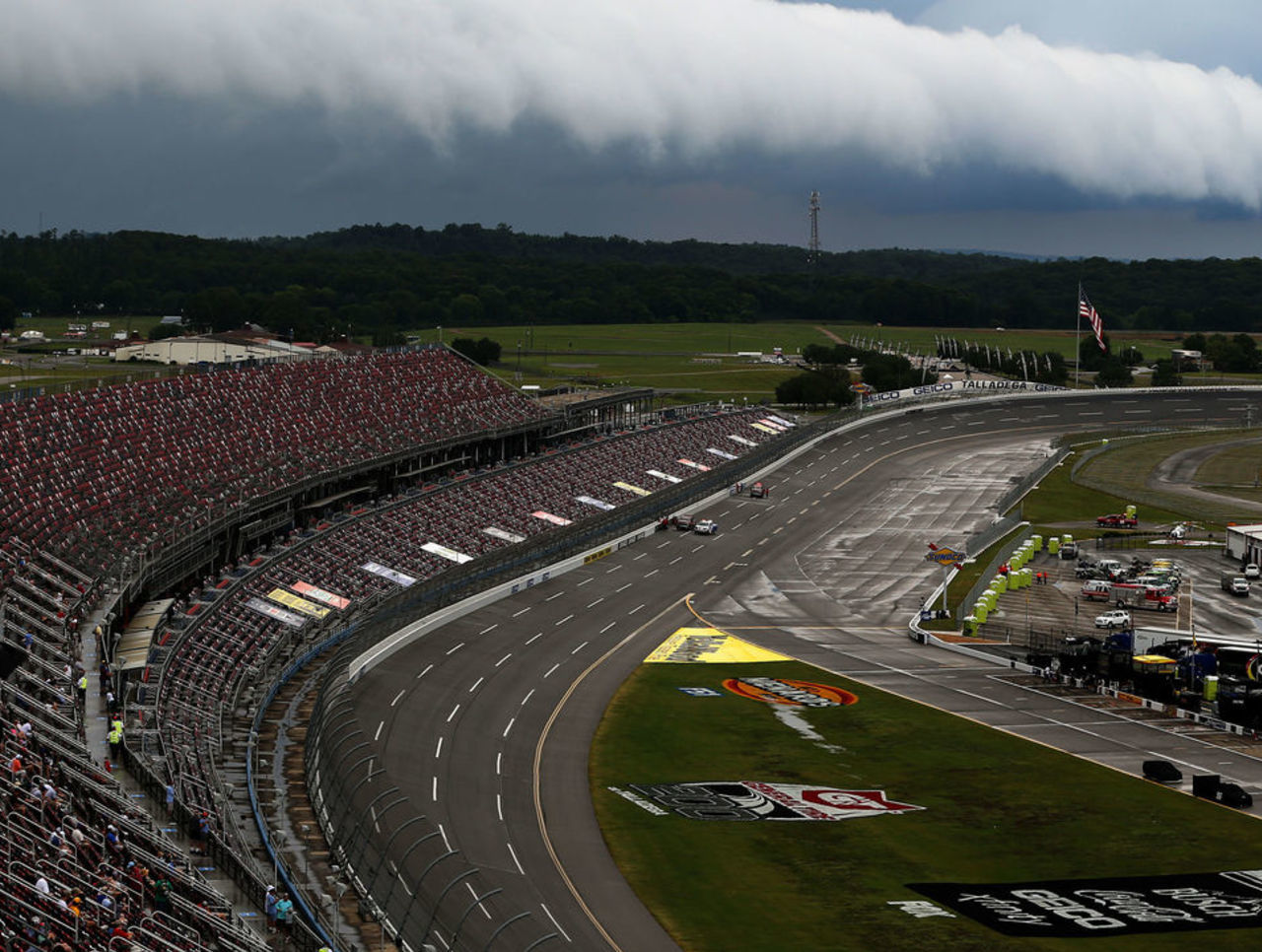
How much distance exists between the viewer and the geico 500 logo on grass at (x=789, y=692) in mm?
81625

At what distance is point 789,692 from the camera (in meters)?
83.5

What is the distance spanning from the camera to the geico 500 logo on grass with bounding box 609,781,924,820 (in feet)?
211

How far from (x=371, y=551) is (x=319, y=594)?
33.5 ft

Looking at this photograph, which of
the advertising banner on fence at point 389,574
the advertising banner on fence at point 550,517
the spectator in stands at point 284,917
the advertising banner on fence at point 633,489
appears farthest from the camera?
the advertising banner on fence at point 633,489

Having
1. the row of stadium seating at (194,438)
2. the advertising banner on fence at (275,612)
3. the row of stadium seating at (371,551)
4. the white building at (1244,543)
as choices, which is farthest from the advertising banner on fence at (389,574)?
the white building at (1244,543)

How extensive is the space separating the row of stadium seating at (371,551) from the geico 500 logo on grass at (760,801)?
17913 mm

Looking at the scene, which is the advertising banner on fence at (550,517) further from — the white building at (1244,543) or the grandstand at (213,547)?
the white building at (1244,543)

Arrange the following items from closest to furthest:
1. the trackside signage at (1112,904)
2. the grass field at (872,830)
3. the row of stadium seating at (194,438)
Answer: the grass field at (872,830), the trackside signage at (1112,904), the row of stadium seating at (194,438)

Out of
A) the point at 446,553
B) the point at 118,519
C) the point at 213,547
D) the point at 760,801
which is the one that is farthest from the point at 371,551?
the point at 760,801

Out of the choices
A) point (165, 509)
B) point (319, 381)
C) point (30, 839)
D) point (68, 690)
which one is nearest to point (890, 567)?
point (319, 381)

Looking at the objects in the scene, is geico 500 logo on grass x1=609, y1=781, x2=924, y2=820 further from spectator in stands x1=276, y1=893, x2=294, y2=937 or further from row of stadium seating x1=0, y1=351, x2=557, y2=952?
spectator in stands x1=276, y1=893, x2=294, y2=937

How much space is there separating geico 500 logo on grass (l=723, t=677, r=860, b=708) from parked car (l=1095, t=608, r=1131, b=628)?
21893 millimetres

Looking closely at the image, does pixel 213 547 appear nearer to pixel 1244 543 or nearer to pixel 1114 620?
pixel 1114 620

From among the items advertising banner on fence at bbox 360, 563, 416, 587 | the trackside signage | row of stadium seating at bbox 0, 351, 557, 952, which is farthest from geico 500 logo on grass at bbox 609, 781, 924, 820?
advertising banner on fence at bbox 360, 563, 416, 587
